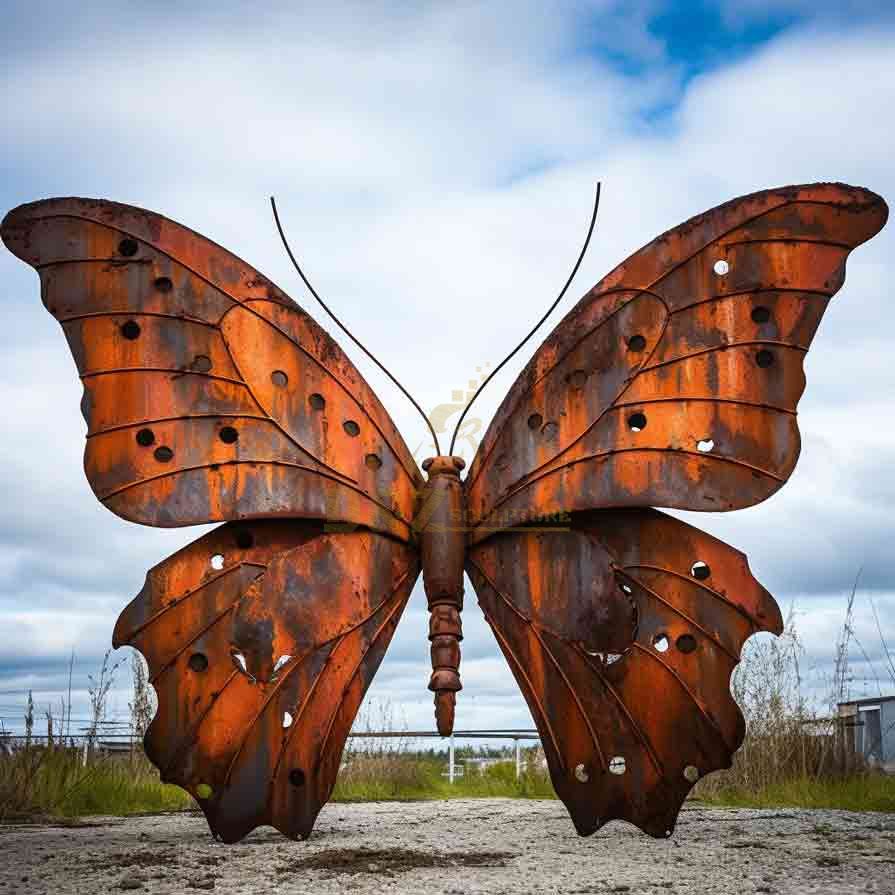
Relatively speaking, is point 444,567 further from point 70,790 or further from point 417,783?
point 417,783

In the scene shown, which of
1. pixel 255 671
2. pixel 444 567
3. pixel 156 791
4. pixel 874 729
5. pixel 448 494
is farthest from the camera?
pixel 874 729

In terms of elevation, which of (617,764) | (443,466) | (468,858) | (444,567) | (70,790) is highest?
(443,466)

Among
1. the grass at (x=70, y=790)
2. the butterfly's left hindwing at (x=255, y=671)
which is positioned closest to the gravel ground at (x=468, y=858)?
the butterfly's left hindwing at (x=255, y=671)

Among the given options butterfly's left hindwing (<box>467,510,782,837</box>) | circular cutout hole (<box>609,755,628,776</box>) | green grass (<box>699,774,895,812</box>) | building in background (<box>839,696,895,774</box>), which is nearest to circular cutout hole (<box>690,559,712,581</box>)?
butterfly's left hindwing (<box>467,510,782,837</box>)

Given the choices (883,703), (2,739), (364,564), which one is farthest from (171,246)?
(883,703)

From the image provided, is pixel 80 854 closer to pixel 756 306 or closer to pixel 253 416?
pixel 253 416

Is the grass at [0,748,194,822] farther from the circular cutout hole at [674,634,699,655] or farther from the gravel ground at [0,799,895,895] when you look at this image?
Answer: the circular cutout hole at [674,634,699,655]

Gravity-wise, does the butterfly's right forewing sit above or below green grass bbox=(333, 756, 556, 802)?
above

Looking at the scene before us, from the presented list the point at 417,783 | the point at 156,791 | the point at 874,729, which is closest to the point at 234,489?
the point at 156,791
